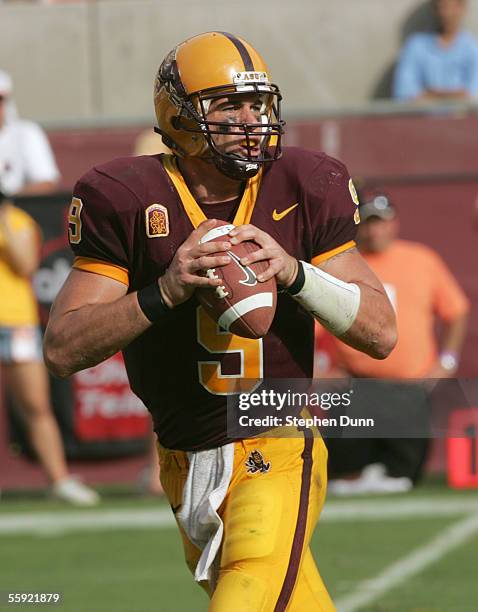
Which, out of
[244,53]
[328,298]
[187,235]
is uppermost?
[244,53]

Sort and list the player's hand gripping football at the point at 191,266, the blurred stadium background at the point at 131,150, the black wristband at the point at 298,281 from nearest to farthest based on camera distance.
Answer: the player's hand gripping football at the point at 191,266 → the black wristband at the point at 298,281 → the blurred stadium background at the point at 131,150

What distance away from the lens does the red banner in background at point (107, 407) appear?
8.35 meters

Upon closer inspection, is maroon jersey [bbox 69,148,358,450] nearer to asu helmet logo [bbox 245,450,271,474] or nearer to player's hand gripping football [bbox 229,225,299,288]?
asu helmet logo [bbox 245,450,271,474]

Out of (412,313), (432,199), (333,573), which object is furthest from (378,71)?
(333,573)

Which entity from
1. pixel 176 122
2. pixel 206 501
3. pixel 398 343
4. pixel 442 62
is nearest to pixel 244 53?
pixel 176 122

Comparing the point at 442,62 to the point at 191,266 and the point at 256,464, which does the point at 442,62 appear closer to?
the point at 256,464

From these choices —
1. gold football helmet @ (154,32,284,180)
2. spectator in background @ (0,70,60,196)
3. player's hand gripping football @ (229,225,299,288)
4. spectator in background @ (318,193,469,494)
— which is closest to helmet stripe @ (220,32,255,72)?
gold football helmet @ (154,32,284,180)

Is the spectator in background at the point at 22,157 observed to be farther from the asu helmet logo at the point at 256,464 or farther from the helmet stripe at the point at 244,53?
the asu helmet logo at the point at 256,464

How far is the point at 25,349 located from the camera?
26.5 ft

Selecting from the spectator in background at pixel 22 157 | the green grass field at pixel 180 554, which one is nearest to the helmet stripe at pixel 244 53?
the green grass field at pixel 180 554

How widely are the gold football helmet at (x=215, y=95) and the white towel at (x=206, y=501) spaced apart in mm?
772

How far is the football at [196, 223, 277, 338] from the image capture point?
334 centimetres

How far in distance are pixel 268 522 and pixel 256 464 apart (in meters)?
0.20

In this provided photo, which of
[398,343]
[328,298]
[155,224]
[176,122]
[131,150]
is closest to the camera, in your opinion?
[328,298]
